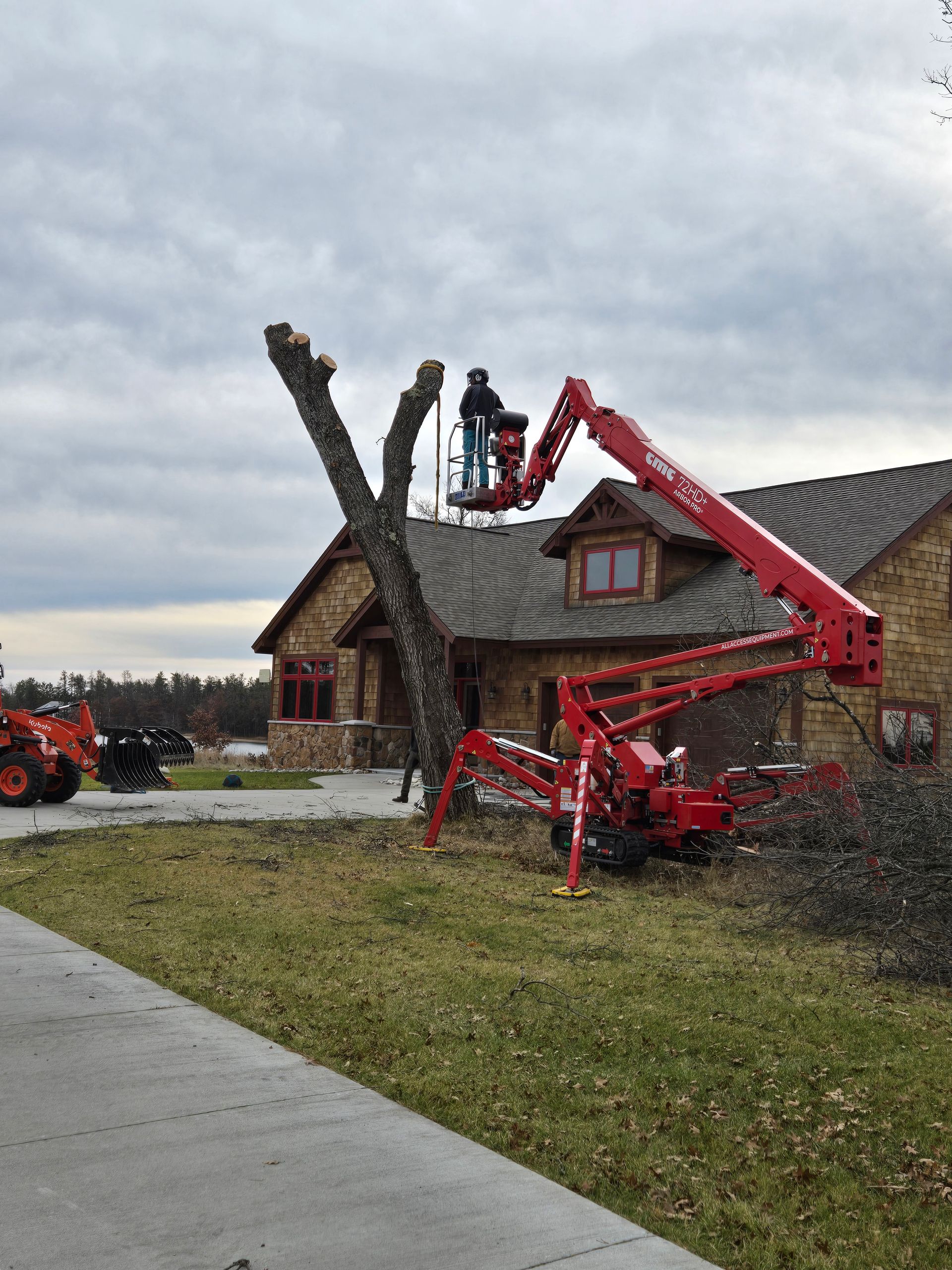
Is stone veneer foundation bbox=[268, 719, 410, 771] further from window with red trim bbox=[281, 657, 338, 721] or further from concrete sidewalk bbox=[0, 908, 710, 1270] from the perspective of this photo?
concrete sidewalk bbox=[0, 908, 710, 1270]

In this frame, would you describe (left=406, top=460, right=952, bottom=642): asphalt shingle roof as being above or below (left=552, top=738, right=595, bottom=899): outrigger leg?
above

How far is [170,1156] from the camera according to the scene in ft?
13.6

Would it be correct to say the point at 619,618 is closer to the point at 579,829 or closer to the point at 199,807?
the point at 199,807

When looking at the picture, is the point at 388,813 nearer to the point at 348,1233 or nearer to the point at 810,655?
the point at 810,655

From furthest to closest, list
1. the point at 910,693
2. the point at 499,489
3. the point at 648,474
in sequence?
the point at 910,693 → the point at 499,489 → the point at 648,474

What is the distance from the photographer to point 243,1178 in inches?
157

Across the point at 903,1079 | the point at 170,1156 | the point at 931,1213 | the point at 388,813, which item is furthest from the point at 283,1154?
the point at 388,813

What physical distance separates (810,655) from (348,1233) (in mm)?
7518

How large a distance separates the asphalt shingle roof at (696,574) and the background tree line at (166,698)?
79.9 ft

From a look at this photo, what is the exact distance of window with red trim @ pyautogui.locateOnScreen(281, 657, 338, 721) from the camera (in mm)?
29578

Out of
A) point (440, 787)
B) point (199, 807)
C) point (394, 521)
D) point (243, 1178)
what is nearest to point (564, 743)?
point (440, 787)

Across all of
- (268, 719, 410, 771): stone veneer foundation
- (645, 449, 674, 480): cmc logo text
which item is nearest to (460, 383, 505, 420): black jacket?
(645, 449, 674, 480): cmc logo text

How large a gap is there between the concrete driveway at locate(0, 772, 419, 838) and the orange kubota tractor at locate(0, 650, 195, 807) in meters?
0.27

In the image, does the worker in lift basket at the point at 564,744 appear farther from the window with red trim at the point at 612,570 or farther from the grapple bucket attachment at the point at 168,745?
the window with red trim at the point at 612,570
